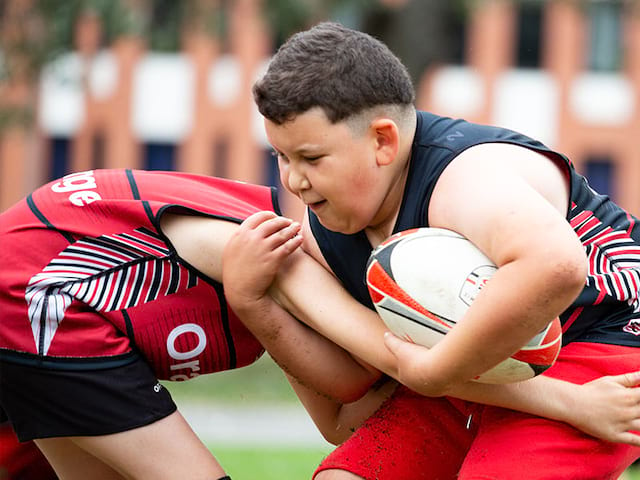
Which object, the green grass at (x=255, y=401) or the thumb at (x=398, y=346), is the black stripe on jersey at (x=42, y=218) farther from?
the green grass at (x=255, y=401)

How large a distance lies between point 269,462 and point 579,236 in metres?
4.75

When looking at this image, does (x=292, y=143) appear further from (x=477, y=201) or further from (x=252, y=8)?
(x=252, y=8)

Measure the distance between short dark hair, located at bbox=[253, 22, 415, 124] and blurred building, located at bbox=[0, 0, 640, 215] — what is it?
23.4 metres

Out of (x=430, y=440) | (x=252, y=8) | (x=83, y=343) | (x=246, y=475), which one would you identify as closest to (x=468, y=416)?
(x=430, y=440)

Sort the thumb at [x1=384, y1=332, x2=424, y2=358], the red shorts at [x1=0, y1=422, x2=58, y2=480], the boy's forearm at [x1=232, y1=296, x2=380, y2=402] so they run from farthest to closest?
the red shorts at [x1=0, y1=422, x2=58, y2=480] → the boy's forearm at [x1=232, y1=296, x2=380, y2=402] → the thumb at [x1=384, y1=332, x2=424, y2=358]

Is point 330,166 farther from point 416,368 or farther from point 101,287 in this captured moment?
point 101,287

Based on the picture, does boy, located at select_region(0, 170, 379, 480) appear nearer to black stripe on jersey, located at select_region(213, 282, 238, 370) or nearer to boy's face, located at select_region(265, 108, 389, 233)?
black stripe on jersey, located at select_region(213, 282, 238, 370)

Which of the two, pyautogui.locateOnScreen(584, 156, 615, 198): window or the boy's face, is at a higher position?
the boy's face

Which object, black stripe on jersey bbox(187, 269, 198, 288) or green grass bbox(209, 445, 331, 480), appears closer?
black stripe on jersey bbox(187, 269, 198, 288)

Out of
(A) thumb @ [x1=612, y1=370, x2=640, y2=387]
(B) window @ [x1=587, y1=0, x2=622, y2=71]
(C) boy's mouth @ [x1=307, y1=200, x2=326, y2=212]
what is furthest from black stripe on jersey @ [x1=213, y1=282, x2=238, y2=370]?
(B) window @ [x1=587, y1=0, x2=622, y2=71]

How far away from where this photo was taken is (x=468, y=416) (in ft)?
12.4

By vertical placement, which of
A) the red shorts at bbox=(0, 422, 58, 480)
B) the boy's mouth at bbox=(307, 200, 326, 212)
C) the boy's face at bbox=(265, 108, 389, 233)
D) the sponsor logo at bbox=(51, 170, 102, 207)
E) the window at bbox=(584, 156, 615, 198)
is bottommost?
the window at bbox=(584, 156, 615, 198)

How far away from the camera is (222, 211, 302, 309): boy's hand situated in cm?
351

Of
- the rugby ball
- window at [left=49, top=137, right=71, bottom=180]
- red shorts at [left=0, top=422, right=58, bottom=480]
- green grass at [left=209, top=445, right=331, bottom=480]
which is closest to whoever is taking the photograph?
the rugby ball
